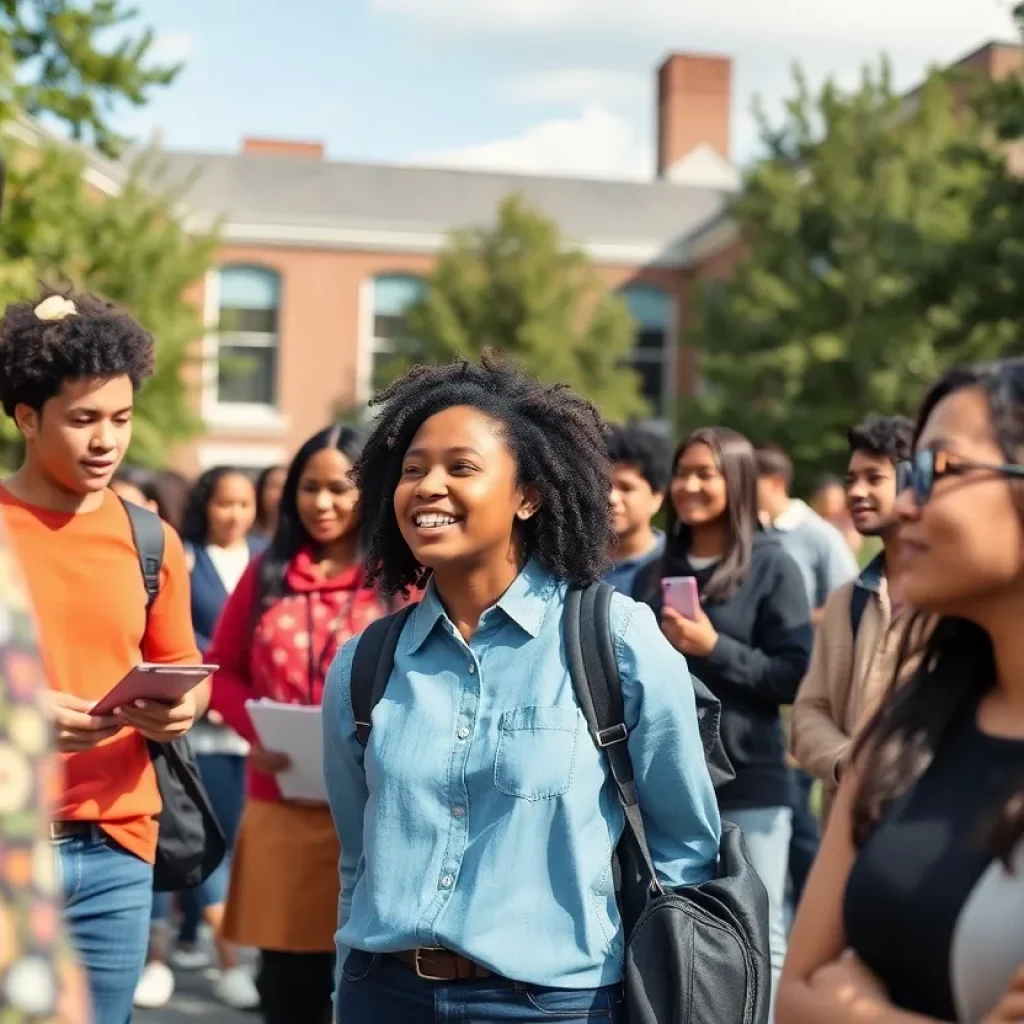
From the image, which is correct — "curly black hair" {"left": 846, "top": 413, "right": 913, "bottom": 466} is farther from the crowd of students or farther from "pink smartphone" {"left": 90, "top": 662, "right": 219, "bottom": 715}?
"pink smartphone" {"left": 90, "top": 662, "right": 219, "bottom": 715}

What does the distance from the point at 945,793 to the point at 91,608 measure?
96.9 inches

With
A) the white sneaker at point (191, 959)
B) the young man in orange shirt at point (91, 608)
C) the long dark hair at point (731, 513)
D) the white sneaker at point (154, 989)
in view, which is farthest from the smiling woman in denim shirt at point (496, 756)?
the white sneaker at point (191, 959)

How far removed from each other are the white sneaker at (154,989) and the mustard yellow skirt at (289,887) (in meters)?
2.49

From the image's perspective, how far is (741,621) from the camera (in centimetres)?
597

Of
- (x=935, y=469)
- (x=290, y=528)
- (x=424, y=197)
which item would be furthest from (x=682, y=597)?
(x=424, y=197)

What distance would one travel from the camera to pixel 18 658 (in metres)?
1.51

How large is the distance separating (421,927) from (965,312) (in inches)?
726

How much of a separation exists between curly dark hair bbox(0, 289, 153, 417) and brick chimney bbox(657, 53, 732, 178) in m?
54.1

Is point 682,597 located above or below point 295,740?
above

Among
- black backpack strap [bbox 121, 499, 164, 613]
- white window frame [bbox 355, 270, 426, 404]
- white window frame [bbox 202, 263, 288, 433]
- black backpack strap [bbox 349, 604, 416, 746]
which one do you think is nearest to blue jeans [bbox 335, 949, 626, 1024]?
black backpack strap [bbox 349, 604, 416, 746]

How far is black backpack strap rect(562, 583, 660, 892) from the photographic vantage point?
3324 millimetres

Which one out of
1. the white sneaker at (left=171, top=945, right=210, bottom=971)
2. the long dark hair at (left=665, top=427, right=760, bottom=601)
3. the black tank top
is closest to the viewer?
the black tank top

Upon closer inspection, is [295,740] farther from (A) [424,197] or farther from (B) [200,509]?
(A) [424,197]

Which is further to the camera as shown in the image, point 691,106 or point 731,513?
point 691,106
